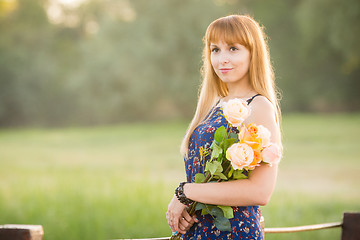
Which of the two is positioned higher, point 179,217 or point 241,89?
point 241,89

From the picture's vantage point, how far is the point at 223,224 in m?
1.71

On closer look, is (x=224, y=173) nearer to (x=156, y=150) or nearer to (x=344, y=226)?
(x=344, y=226)

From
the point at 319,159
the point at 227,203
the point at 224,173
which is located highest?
the point at 224,173

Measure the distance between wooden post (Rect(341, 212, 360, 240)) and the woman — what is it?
799 millimetres

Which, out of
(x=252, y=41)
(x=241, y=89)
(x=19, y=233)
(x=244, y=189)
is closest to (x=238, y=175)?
(x=244, y=189)

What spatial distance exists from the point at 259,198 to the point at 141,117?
1509cm

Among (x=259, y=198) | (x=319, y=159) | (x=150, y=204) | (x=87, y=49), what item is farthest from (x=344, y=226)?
(x=87, y=49)

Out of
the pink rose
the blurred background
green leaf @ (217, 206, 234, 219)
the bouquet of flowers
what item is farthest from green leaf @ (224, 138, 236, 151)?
the blurred background

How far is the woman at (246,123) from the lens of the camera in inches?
66.3

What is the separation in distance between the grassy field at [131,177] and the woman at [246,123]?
4.02 meters

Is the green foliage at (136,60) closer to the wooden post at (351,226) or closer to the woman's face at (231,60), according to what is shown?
the wooden post at (351,226)

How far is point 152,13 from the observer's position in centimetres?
1538

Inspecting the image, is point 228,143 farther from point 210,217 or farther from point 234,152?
point 210,217

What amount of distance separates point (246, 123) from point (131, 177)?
7.19m
